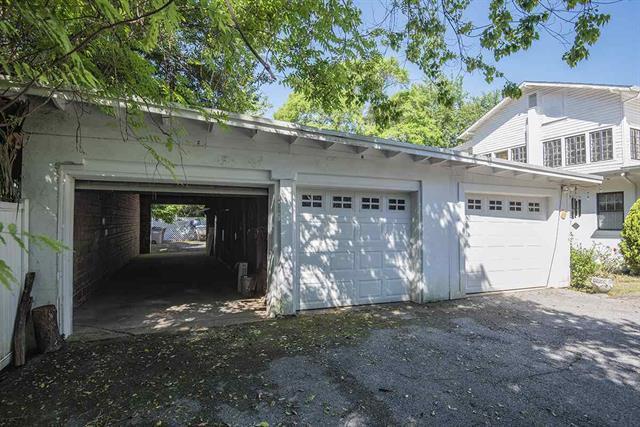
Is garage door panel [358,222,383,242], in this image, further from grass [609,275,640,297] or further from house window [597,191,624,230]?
Answer: house window [597,191,624,230]

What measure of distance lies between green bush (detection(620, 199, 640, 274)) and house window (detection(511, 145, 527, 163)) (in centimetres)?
482

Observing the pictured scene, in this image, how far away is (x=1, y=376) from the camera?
370 cm

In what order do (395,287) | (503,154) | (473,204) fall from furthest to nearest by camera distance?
1. (503,154)
2. (473,204)
3. (395,287)

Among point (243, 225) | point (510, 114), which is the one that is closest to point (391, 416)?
point (243, 225)

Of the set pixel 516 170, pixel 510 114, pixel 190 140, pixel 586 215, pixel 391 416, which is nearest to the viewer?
pixel 391 416

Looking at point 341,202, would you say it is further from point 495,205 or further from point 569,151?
point 569,151

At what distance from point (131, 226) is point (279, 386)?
41.6 feet

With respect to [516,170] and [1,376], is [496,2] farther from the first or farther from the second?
[1,376]

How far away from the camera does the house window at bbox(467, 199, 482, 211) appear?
25.7ft

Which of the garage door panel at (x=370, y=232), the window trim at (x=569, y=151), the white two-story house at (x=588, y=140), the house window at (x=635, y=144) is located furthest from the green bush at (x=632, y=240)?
the garage door panel at (x=370, y=232)

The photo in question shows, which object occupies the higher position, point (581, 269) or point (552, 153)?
point (552, 153)

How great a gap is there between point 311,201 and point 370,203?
1.22 meters

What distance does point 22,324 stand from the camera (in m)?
4.14

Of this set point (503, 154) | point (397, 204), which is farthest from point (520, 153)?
point (397, 204)
